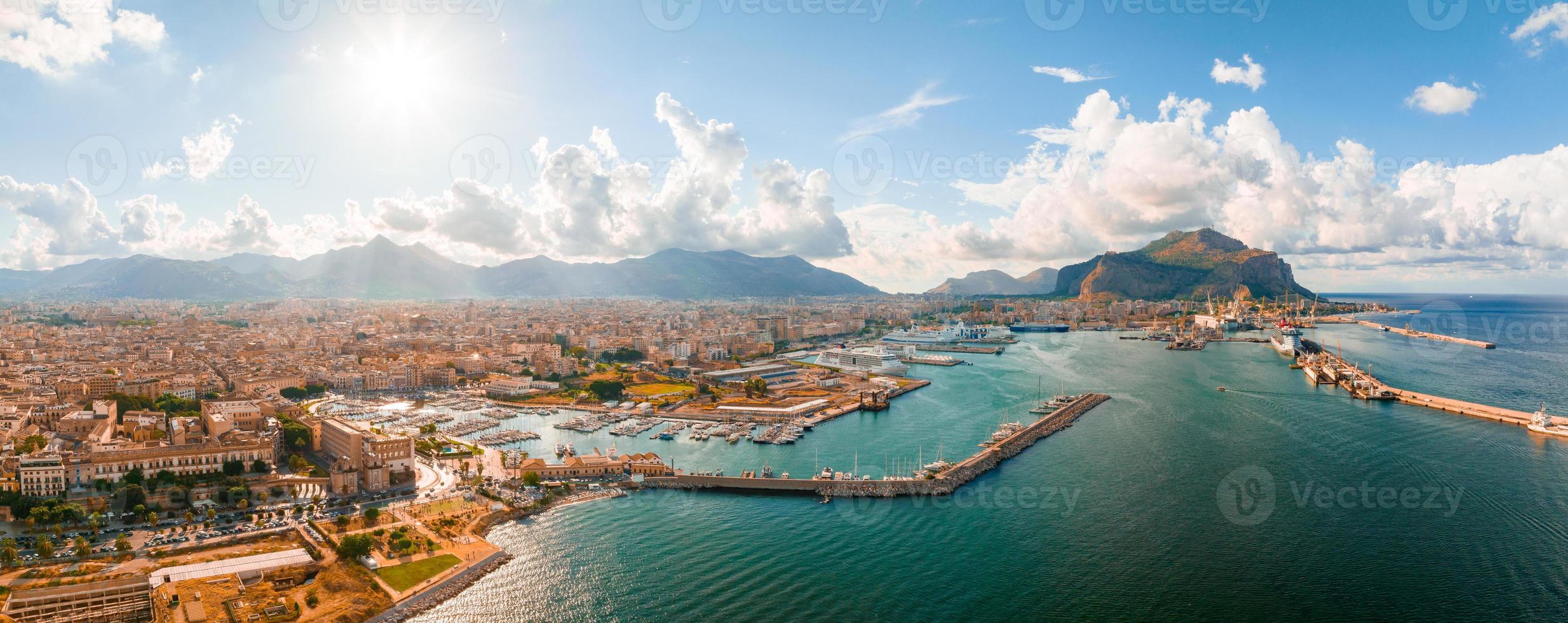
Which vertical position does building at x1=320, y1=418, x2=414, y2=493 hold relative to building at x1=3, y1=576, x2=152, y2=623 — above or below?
above

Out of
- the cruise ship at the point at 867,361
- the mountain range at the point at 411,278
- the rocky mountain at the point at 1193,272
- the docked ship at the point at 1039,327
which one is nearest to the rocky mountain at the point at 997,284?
the mountain range at the point at 411,278

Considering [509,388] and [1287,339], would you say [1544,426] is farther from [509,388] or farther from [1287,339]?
[509,388]

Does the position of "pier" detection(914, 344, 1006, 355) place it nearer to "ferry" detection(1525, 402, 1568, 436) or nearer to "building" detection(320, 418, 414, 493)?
"ferry" detection(1525, 402, 1568, 436)

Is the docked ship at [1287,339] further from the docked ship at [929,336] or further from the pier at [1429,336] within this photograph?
the docked ship at [929,336]

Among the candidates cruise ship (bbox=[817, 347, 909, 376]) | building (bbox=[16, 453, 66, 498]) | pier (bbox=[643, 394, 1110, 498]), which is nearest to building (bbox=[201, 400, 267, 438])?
building (bbox=[16, 453, 66, 498])

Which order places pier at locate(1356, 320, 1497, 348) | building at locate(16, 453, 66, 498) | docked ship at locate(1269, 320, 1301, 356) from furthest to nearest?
pier at locate(1356, 320, 1497, 348), docked ship at locate(1269, 320, 1301, 356), building at locate(16, 453, 66, 498)

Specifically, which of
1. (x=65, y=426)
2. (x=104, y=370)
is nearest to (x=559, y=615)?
(x=65, y=426)
